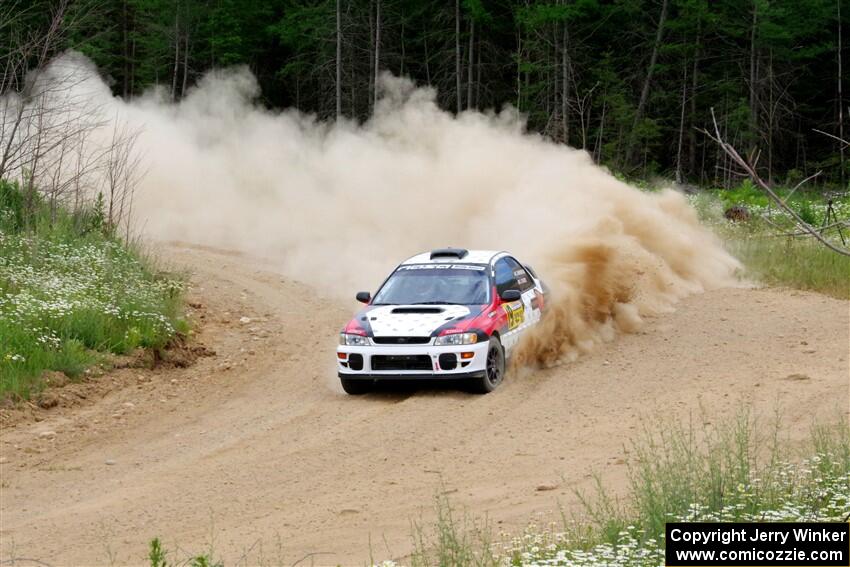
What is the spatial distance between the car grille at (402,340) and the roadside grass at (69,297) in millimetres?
4252

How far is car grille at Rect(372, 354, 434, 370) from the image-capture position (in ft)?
46.6

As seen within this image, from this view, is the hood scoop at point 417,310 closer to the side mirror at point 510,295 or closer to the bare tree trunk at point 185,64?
the side mirror at point 510,295

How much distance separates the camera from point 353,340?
572 inches

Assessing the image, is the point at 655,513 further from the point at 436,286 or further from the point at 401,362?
the point at 436,286

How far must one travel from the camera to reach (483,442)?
40.0ft

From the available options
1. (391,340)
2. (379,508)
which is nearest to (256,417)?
(391,340)

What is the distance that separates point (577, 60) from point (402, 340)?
4054 centimetres

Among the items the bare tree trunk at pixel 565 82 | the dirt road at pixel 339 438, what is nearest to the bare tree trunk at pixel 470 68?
the bare tree trunk at pixel 565 82

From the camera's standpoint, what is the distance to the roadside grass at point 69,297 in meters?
15.1

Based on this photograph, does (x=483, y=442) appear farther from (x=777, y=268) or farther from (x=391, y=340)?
(x=777, y=268)

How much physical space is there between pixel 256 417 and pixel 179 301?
627 centimetres

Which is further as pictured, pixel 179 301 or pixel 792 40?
pixel 792 40

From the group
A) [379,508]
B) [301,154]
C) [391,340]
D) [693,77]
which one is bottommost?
[379,508]

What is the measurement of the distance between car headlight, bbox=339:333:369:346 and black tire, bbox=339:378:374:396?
0.47 meters
